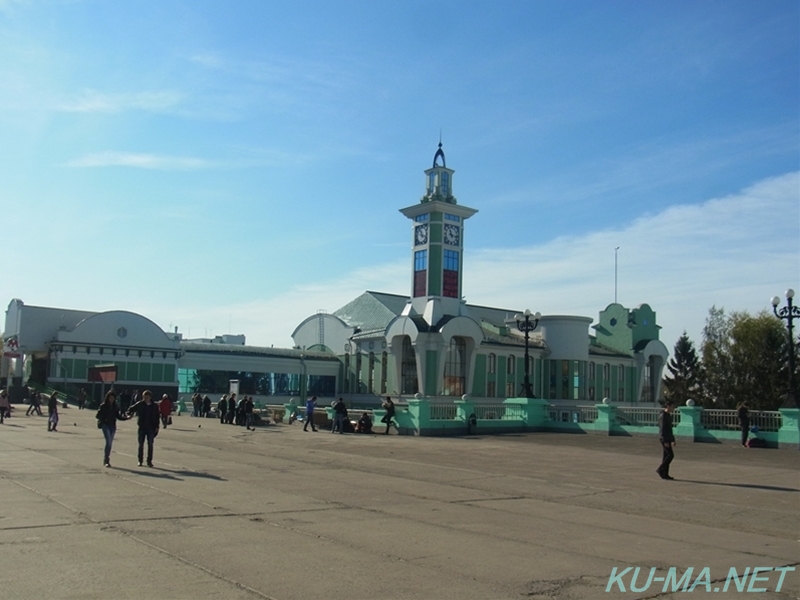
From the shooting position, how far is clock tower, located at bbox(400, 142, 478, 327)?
6175 cm

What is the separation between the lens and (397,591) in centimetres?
692

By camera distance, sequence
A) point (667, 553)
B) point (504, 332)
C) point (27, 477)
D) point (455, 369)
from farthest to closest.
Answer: point (504, 332) → point (455, 369) → point (27, 477) → point (667, 553)

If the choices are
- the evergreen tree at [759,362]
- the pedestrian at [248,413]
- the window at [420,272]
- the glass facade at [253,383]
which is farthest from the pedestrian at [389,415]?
the evergreen tree at [759,362]

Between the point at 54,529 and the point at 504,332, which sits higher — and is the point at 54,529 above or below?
below

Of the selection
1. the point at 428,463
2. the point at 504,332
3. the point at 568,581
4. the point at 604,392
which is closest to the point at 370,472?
the point at 428,463

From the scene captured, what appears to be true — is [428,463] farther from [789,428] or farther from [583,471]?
[789,428]

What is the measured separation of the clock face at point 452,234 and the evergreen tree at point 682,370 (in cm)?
3218

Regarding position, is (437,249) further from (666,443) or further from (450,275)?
(666,443)

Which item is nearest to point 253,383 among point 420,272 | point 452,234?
point 420,272

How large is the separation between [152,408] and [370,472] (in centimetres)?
531

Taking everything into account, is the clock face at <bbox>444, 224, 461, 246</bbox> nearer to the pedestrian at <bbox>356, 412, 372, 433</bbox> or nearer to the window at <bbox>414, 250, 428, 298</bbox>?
the window at <bbox>414, 250, 428, 298</bbox>

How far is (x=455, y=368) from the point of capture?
205 ft

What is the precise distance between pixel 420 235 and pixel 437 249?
7.61 feet

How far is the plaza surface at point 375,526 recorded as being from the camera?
23.7ft
